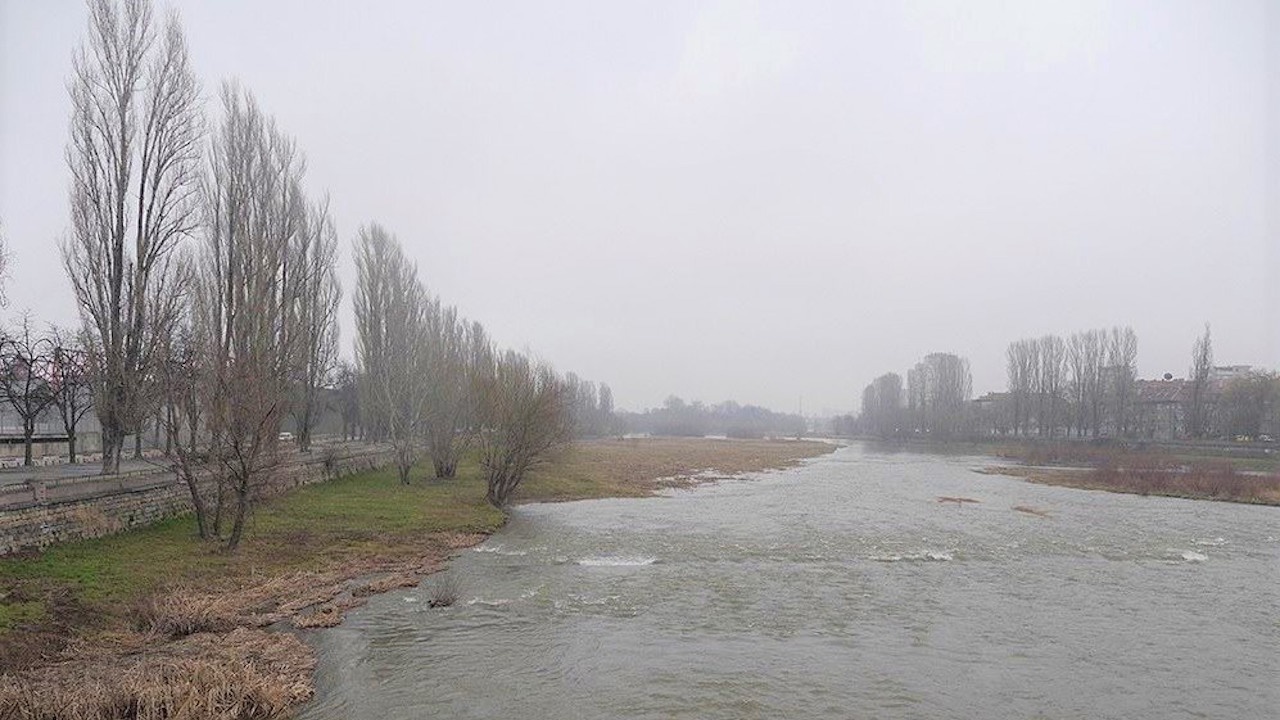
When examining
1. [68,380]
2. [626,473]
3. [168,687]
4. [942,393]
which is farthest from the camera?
[942,393]

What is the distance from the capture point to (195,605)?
11.7 metres

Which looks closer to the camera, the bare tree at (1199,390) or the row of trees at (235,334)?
the row of trees at (235,334)

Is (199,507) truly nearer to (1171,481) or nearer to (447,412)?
(447,412)

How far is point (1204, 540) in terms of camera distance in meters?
22.4

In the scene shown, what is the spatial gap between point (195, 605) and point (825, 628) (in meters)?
9.95

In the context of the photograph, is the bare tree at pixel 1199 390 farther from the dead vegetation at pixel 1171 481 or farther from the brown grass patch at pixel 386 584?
the brown grass patch at pixel 386 584

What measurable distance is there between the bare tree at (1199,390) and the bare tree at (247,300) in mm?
75084

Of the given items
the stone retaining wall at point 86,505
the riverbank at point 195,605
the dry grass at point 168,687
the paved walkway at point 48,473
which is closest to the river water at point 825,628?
the dry grass at point 168,687

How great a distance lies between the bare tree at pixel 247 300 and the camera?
638 inches

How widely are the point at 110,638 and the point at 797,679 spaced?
9.46 meters

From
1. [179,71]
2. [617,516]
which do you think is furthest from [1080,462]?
[179,71]

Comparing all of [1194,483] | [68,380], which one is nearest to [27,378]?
[68,380]

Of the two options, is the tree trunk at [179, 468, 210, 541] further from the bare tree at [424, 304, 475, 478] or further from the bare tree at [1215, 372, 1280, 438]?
the bare tree at [1215, 372, 1280, 438]

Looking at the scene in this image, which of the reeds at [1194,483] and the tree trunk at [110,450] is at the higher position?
the tree trunk at [110,450]
